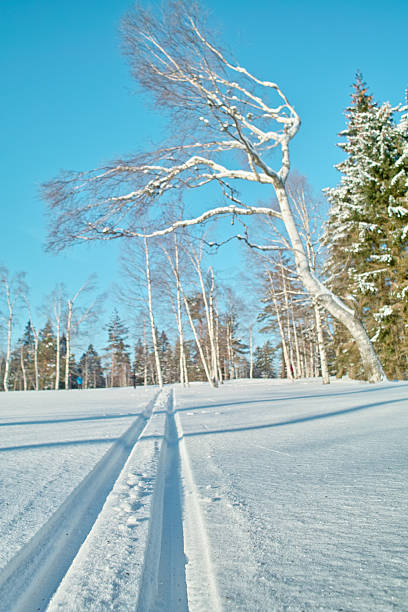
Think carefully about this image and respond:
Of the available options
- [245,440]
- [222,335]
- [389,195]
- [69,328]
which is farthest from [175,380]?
[245,440]

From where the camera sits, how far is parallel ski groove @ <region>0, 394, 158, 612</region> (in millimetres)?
837

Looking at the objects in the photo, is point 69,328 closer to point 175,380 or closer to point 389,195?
point 389,195

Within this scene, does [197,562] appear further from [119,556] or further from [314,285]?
[314,285]

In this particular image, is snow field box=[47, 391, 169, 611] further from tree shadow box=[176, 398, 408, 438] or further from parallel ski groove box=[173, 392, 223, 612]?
tree shadow box=[176, 398, 408, 438]

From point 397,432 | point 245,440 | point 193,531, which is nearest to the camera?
point 193,531

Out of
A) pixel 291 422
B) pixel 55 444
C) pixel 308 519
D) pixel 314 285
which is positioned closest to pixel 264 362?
pixel 314 285

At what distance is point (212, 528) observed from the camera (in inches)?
42.1

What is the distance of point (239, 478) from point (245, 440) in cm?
97

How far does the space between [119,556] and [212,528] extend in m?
0.32

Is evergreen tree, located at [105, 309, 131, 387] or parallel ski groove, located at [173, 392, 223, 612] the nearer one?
parallel ski groove, located at [173, 392, 223, 612]

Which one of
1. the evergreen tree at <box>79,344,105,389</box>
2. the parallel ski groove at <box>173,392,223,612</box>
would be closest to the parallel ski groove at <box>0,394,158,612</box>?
the parallel ski groove at <box>173,392,223,612</box>

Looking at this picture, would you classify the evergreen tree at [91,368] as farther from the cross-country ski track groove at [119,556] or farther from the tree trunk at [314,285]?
the cross-country ski track groove at [119,556]

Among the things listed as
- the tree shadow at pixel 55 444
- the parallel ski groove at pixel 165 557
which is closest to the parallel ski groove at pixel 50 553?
the parallel ski groove at pixel 165 557

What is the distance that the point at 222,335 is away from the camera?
1347 inches
